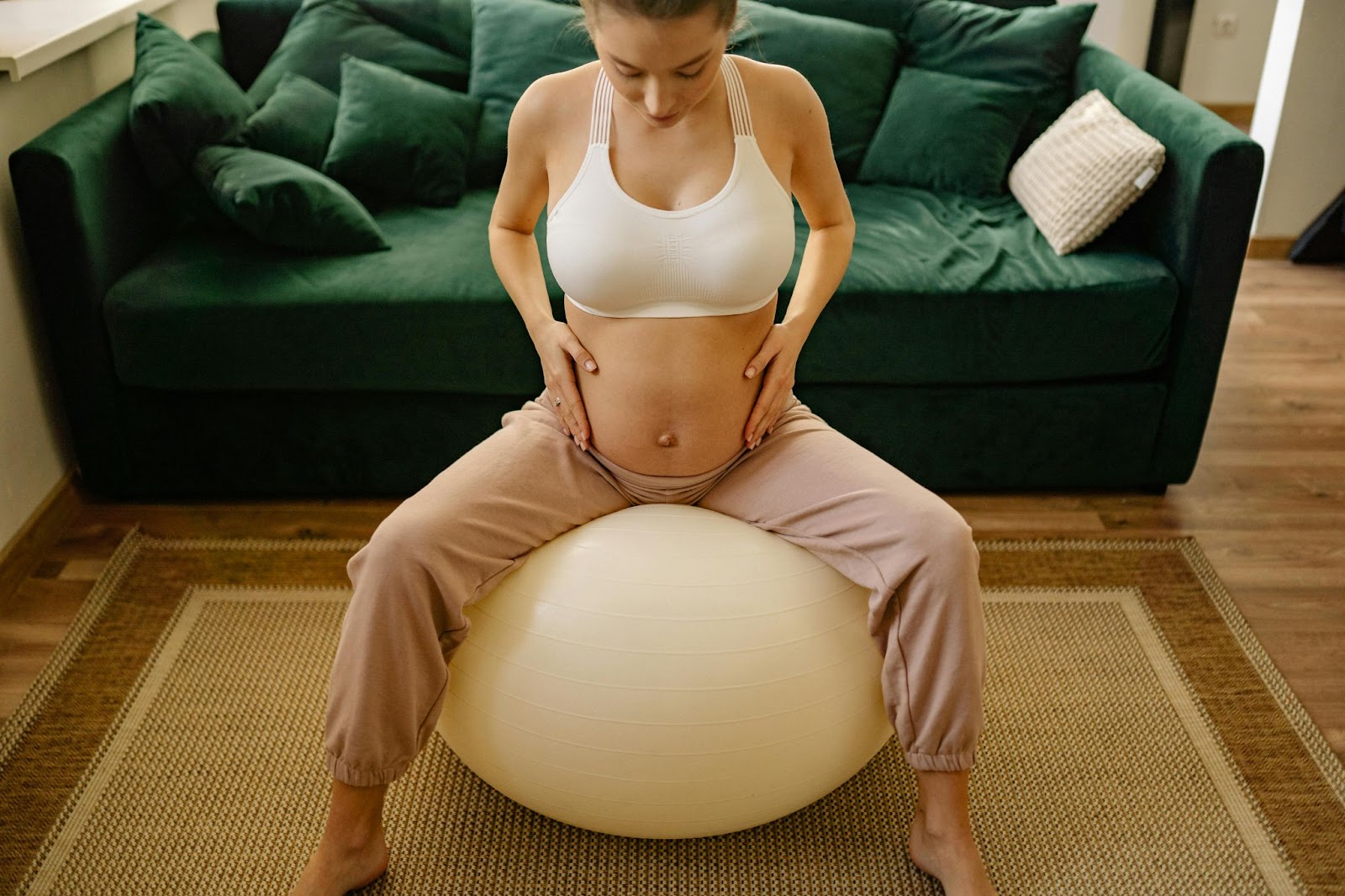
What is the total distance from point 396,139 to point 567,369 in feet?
4.33

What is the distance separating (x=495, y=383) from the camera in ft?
7.75

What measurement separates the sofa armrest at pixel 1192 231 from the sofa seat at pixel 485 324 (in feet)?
0.16

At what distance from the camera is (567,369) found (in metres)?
1.63

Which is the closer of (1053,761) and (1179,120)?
(1053,761)

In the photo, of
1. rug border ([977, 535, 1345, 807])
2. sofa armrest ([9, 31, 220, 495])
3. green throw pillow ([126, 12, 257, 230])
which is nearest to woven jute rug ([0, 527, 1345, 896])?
rug border ([977, 535, 1345, 807])

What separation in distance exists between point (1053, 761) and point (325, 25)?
2.39 metres

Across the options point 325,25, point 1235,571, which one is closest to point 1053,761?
point 1235,571

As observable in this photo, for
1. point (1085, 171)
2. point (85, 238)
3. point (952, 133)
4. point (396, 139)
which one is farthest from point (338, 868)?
point (952, 133)

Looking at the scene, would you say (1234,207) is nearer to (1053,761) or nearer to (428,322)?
(1053,761)

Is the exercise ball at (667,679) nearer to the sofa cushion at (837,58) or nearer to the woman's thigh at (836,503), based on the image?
the woman's thigh at (836,503)

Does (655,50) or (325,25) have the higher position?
(655,50)

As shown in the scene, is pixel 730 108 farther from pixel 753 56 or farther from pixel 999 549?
pixel 753 56

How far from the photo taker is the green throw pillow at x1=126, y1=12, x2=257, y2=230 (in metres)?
2.42

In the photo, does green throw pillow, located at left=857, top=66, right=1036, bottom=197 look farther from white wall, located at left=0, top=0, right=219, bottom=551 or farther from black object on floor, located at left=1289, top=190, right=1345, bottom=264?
white wall, located at left=0, top=0, right=219, bottom=551
